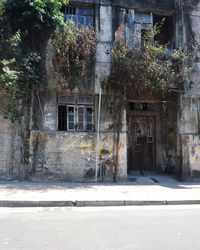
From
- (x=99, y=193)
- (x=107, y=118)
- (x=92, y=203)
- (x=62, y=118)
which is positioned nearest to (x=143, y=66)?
(x=107, y=118)

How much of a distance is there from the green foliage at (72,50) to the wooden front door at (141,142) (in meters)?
3.70

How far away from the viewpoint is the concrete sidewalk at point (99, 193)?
10.0 metres

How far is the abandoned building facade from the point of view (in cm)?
1380

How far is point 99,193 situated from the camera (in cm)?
1148

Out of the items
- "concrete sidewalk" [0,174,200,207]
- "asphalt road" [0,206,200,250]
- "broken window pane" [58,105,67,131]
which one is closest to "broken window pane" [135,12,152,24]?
"broken window pane" [58,105,67,131]

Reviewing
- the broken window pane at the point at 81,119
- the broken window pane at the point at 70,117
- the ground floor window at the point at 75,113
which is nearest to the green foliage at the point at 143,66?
the ground floor window at the point at 75,113

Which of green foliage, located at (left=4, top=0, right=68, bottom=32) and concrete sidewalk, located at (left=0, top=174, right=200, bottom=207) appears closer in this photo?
concrete sidewalk, located at (left=0, top=174, right=200, bottom=207)

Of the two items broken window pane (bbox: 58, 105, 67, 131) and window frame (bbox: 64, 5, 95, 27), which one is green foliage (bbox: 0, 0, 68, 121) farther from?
broken window pane (bbox: 58, 105, 67, 131)

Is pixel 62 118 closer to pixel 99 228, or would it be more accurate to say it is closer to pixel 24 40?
pixel 24 40

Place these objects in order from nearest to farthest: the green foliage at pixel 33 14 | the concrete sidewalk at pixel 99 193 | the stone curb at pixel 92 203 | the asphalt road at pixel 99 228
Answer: the asphalt road at pixel 99 228
the stone curb at pixel 92 203
the concrete sidewalk at pixel 99 193
the green foliage at pixel 33 14

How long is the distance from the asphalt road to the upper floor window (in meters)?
8.47

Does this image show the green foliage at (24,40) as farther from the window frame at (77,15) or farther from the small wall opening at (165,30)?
the small wall opening at (165,30)

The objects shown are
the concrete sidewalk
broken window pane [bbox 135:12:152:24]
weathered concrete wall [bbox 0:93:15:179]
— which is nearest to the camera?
the concrete sidewalk

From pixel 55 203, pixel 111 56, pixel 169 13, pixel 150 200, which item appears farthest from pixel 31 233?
pixel 169 13
